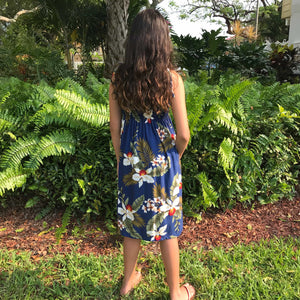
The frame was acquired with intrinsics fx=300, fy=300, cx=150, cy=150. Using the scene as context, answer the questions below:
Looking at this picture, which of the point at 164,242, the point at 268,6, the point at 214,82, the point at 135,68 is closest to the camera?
the point at 135,68

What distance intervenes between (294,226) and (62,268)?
2.36m

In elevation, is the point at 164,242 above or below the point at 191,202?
above

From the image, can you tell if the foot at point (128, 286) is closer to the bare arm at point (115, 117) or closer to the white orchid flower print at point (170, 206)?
the white orchid flower print at point (170, 206)

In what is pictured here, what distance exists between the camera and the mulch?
2.89 metres

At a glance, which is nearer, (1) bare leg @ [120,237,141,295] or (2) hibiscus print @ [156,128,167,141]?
(2) hibiscus print @ [156,128,167,141]

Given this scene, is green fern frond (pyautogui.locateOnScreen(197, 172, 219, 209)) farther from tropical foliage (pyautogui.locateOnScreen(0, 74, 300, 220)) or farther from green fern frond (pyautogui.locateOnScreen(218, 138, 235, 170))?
green fern frond (pyautogui.locateOnScreen(218, 138, 235, 170))

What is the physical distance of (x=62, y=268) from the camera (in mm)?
2578

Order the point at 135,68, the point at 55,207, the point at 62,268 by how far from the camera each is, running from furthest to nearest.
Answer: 1. the point at 55,207
2. the point at 62,268
3. the point at 135,68

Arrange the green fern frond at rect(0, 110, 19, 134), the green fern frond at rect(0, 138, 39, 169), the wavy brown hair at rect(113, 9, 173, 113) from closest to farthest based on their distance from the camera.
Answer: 1. the wavy brown hair at rect(113, 9, 173, 113)
2. the green fern frond at rect(0, 138, 39, 169)
3. the green fern frond at rect(0, 110, 19, 134)

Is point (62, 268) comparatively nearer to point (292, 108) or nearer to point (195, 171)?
point (195, 171)

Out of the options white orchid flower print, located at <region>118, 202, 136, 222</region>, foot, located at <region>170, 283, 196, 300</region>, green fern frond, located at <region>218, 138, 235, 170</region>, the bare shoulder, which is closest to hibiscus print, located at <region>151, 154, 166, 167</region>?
white orchid flower print, located at <region>118, 202, 136, 222</region>

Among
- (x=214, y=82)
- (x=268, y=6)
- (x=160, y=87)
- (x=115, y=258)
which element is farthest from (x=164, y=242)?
(x=268, y=6)

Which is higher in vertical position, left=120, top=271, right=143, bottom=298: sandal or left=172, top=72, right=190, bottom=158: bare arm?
left=172, top=72, right=190, bottom=158: bare arm

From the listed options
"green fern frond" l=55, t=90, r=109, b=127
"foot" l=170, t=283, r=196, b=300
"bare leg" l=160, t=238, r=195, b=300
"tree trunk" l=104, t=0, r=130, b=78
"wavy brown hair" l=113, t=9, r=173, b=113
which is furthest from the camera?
"tree trunk" l=104, t=0, r=130, b=78
